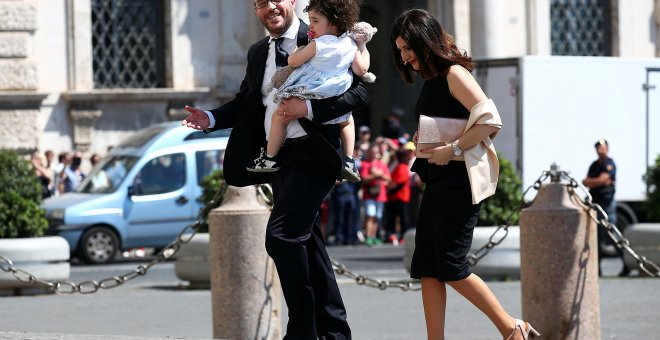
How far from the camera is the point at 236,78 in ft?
86.6

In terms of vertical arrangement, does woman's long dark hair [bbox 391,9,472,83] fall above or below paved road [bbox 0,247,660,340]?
above

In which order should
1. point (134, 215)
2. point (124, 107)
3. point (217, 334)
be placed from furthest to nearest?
point (124, 107) < point (134, 215) < point (217, 334)

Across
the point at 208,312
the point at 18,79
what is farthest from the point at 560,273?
the point at 18,79

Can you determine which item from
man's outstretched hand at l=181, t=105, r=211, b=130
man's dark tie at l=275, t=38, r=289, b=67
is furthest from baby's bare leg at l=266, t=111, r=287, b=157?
man's outstretched hand at l=181, t=105, r=211, b=130

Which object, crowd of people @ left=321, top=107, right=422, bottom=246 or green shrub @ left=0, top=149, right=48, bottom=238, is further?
crowd of people @ left=321, top=107, right=422, bottom=246

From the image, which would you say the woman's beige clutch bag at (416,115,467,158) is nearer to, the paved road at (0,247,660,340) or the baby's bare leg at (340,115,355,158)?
the baby's bare leg at (340,115,355,158)

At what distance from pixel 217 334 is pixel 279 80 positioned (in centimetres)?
232

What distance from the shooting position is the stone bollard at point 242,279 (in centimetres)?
927

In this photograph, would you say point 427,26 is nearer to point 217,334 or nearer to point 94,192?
point 217,334

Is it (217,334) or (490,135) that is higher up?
(490,135)

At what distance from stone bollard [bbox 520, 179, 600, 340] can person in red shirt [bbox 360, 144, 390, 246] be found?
14261 millimetres

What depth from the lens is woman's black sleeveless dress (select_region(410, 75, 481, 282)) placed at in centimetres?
769

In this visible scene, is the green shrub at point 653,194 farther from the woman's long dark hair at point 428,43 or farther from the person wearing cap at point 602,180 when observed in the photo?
the woman's long dark hair at point 428,43

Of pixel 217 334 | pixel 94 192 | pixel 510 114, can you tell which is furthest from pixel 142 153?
pixel 217 334
